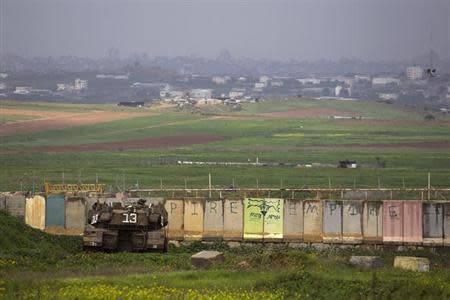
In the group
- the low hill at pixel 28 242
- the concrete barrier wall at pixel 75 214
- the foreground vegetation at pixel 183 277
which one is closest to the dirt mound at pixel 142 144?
the concrete barrier wall at pixel 75 214

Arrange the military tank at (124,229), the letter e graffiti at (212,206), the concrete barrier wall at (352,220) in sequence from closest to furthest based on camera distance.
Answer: the military tank at (124,229) < the concrete barrier wall at (352,220) < the letter e graffiti at (212,206)

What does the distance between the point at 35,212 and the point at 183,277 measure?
16755 mm

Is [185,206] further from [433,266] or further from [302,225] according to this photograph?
[433,266]

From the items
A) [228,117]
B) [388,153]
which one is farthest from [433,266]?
[228,117]

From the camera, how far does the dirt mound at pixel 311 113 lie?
6240 inches

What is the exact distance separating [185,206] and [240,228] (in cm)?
206

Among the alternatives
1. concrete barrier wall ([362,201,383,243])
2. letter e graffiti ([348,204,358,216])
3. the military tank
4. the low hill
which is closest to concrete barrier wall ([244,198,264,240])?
letter e graffiti ([348,204,358,216])

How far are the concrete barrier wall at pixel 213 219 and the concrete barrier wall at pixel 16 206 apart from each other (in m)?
6.28

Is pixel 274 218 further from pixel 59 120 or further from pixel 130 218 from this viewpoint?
pixel 59 120

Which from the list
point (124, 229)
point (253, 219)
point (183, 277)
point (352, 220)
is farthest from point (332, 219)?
point (183, 277)

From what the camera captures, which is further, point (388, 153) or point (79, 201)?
point (388, 153)

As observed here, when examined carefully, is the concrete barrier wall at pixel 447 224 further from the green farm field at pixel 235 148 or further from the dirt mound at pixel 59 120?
the dirt mound at pixel 59 120

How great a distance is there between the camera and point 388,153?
101125mm

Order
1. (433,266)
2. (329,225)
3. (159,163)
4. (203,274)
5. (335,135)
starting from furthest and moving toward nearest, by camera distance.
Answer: (335,135)
(159,163)
(329,225)
(433,266)
(203,274)
